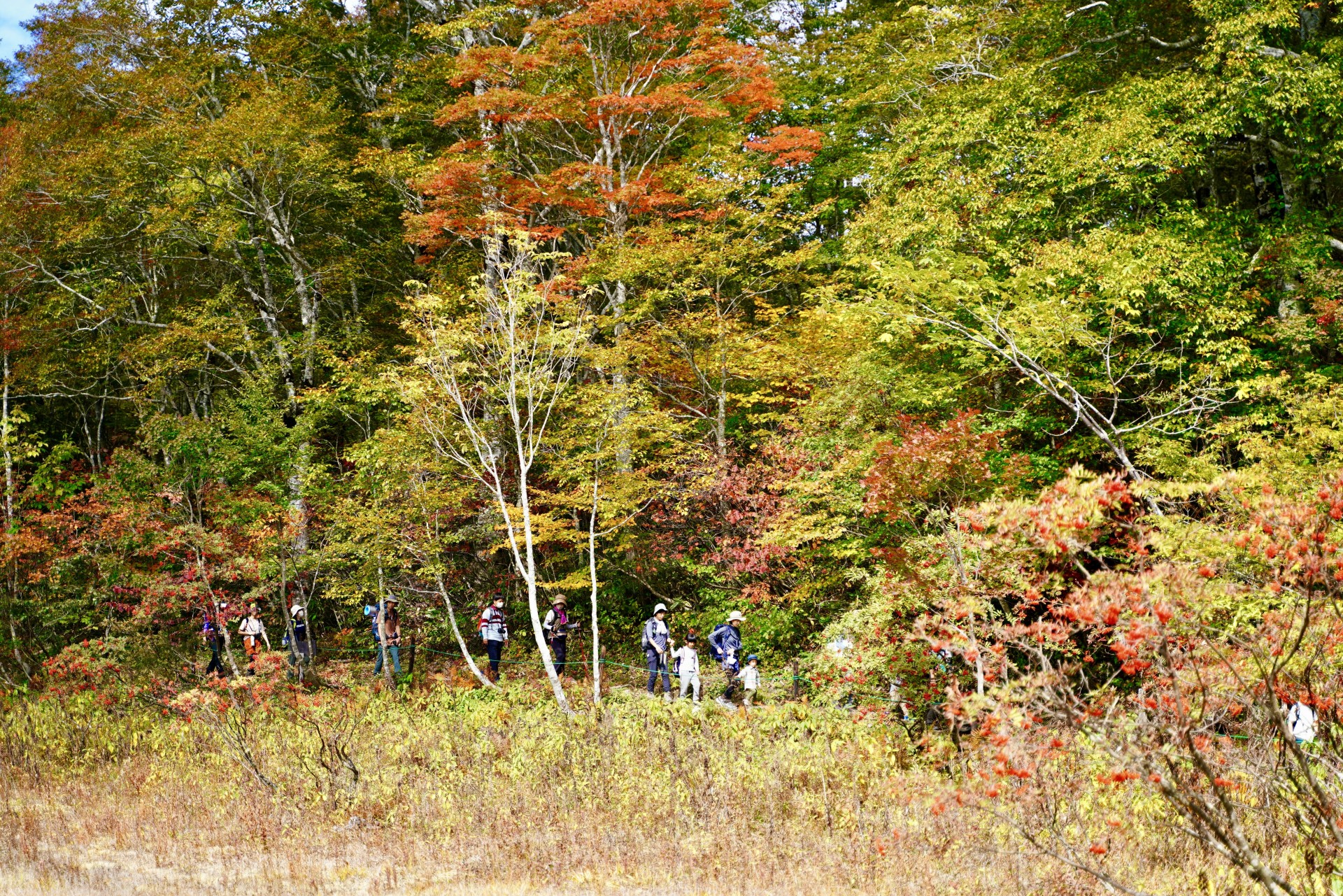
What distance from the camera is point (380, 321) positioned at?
22.8m

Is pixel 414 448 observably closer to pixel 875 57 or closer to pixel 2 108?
pixel 875 57

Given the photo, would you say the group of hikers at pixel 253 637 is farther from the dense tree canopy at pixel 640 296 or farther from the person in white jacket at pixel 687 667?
the person in white jacket at pixel 687 667

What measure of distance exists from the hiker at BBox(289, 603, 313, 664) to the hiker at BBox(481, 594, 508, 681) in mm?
2964

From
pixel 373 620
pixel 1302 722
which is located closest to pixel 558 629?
pixel 373 620

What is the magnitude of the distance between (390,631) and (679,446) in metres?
5.87

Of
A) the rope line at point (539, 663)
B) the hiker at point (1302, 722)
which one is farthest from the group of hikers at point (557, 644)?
the hiker at point (1302, 722)

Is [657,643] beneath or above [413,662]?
above

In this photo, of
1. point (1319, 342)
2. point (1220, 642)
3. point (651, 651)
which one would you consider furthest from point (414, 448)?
point (1319, 342)

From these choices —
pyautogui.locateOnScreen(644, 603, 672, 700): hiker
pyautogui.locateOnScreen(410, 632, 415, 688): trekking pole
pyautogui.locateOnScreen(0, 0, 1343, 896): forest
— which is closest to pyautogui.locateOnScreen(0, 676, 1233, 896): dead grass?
pyautogui.locateOnScreen(0, 0, 1343, 896): forest

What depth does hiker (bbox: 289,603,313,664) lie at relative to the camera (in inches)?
591

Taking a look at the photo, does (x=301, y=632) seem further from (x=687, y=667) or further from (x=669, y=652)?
(x=687, y=667)

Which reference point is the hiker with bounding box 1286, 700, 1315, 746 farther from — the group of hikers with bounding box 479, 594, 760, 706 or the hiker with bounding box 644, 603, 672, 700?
the hiker with bounding box 644, 603, 672, 700

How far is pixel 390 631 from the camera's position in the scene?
15195mm

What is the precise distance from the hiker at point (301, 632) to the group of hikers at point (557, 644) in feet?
0.04
